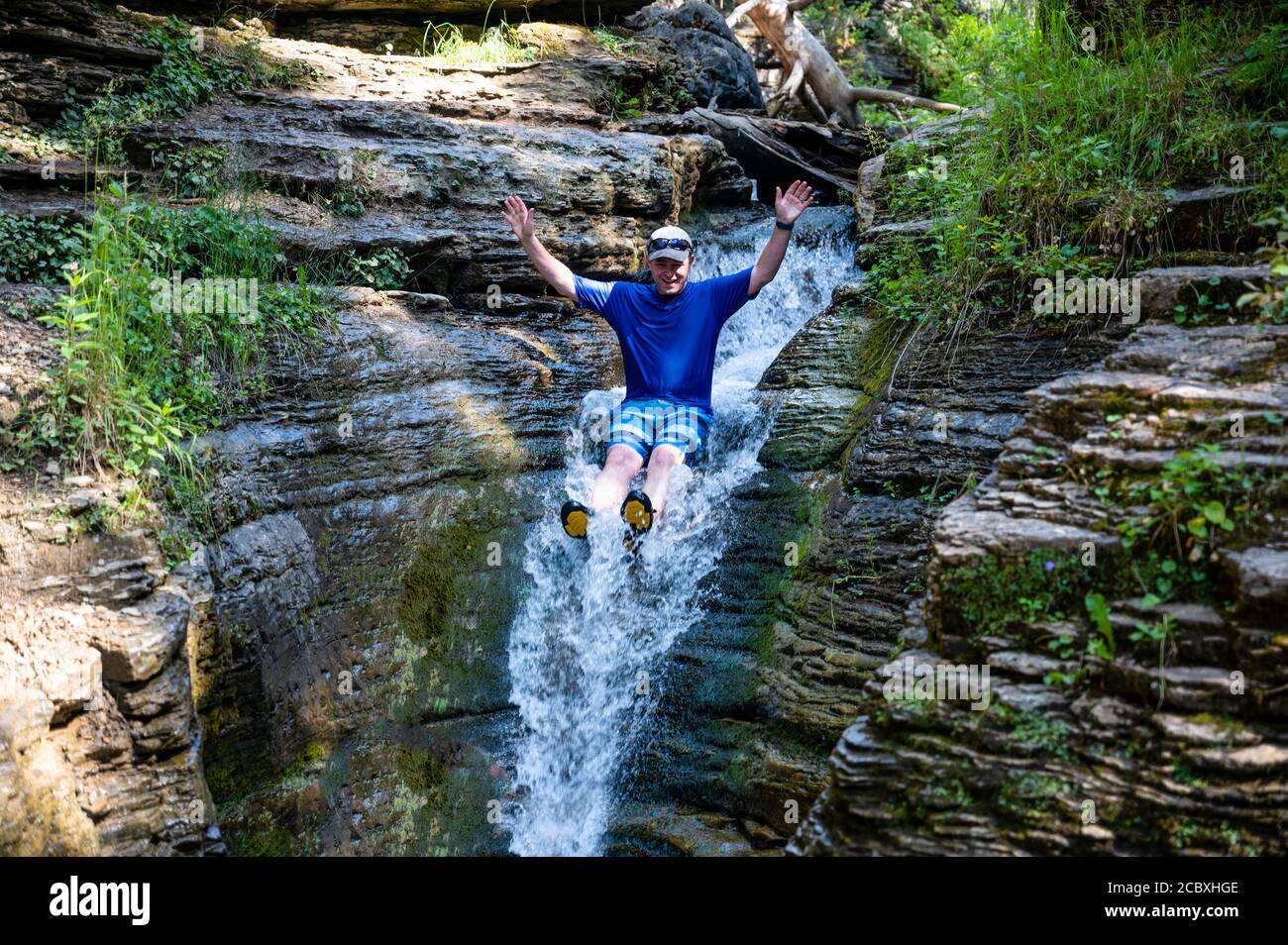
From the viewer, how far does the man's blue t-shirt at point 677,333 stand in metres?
6.31

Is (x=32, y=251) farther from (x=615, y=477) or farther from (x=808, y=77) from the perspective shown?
(x=808, y=77)

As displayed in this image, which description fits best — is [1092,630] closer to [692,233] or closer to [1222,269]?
[1222,269]

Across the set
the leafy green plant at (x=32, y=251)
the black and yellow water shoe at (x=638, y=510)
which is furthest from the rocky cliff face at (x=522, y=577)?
the black and yellow water shoe at (x=638, y=510)

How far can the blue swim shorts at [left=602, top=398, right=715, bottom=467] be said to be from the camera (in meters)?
6.14

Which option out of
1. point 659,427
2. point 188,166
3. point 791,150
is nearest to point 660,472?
point 659,427

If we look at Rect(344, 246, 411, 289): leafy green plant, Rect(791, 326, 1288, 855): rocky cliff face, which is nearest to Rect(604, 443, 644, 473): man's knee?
Rect(791, 326, 1288, 855): rocky cliff face

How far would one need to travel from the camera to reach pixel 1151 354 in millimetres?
4625

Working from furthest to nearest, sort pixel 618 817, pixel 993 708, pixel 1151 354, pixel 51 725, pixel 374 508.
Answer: pixel 374 508, pixel 618 817, pixel 1151 354, pixel 51 725, pixel 993 708

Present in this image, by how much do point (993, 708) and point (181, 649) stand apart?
3602mm

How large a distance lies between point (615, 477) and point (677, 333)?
1.05 m

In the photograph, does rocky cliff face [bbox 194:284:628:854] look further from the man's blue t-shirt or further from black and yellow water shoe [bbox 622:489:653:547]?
black and yellow water shoe [bbox 622:489:653:547]

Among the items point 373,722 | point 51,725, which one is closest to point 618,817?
point 373,722

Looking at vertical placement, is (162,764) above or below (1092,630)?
below

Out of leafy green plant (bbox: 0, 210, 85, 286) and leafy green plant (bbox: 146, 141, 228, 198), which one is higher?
leafy green plant (bbox: 146, 141, 228, 198)
